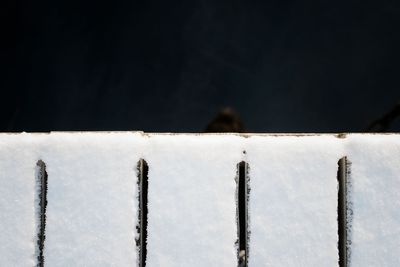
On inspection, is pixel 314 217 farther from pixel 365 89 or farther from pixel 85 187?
pixel 365 89

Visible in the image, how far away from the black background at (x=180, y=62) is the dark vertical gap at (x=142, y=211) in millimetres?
889

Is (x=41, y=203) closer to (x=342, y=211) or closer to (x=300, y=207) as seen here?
(x=300, y=207)

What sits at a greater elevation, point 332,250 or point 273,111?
point 273,111

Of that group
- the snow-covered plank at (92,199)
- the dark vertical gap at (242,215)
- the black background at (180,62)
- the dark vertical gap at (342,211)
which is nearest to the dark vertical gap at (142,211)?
the snow-covered plank at (92,199)

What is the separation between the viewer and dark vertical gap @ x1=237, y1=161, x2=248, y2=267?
1.25 meters

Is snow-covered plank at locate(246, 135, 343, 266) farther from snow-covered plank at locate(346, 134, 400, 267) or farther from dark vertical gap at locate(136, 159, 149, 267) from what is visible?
dark vertical gap at locate(136, 159, 149, 267)

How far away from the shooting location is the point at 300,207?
4.08 feet

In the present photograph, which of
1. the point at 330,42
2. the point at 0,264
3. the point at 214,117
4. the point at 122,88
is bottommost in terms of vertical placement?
the point at 0,264

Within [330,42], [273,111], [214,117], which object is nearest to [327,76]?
[330,42]

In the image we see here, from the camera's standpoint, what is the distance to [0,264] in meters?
1.29

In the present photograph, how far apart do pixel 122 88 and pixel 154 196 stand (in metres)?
1.08

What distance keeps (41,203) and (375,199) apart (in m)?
0.99

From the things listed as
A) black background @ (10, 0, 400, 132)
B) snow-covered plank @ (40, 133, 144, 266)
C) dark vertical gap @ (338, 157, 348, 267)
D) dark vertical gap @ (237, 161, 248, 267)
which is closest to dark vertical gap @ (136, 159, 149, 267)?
snow-covered plank @ (40, 133, 144, 266)

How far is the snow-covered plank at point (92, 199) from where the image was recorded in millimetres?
1258
